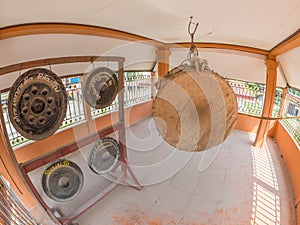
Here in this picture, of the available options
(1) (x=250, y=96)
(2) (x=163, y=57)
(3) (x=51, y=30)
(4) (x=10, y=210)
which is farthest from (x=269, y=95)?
(4) (x=10, y=210)

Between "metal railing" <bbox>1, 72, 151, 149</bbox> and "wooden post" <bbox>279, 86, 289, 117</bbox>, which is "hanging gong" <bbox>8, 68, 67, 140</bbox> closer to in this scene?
"metal railing" <bbox>1, 72, 151, 149</bbox>

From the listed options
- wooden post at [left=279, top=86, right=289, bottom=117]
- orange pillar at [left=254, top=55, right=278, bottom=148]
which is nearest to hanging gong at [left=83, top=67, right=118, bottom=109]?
orange pillar at [left=254, top=55, right=278, bottom=148]

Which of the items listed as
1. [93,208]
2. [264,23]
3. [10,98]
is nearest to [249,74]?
[264,23]

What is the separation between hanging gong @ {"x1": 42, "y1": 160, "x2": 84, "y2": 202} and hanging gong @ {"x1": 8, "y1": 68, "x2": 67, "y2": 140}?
419mm

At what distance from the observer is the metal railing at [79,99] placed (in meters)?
3.21

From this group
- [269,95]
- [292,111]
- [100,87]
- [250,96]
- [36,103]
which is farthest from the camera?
[250,96]

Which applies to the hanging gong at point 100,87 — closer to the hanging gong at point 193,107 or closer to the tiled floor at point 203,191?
the tiled floor at point 203,191

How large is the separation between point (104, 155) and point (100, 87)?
1.06 m

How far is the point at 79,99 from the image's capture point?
4.48 meters

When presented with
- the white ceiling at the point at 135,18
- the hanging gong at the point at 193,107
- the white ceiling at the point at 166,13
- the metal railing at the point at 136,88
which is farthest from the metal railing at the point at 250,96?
the hanging gong at the point at 193,107

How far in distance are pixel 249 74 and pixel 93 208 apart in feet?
14.2

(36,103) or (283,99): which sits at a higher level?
(36,103)

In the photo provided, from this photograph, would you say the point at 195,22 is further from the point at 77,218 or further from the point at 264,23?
the point at 77,218

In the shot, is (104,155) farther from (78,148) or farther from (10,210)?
(10,210)
